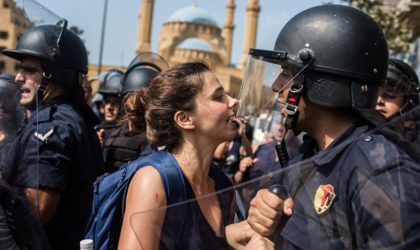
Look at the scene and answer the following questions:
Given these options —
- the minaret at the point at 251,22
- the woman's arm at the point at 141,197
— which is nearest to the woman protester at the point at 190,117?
the woman's arm at the point at 141,197

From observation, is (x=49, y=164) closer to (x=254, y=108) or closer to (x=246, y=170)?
(x=254, y=108)

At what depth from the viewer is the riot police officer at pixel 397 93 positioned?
13.0ft

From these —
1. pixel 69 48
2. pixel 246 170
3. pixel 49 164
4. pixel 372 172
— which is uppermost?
pixel 69 48

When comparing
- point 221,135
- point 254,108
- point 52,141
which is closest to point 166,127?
point 221,135

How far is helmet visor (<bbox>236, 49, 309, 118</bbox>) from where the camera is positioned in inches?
89.6

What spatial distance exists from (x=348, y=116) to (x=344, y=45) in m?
0.30

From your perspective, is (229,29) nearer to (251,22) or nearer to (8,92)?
(251,22)

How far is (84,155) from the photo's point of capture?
2951mm

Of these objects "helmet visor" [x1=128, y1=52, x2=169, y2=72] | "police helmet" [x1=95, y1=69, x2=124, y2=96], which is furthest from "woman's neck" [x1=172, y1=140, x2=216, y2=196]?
"police helmet" [x1=95, y1=69, x2=124, y2=96]

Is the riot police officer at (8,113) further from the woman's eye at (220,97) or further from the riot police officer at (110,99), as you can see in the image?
the riot police officer at (110,99)

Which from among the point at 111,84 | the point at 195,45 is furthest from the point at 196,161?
the point at 195,45

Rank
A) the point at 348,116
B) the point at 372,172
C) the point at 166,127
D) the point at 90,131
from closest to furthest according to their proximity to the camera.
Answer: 1. the point at 372,172
2. the point at 348,116
3. the point at 166,127
4. the point at 90,131

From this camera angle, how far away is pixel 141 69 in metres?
5.62

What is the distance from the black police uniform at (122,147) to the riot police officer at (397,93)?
2.00m
